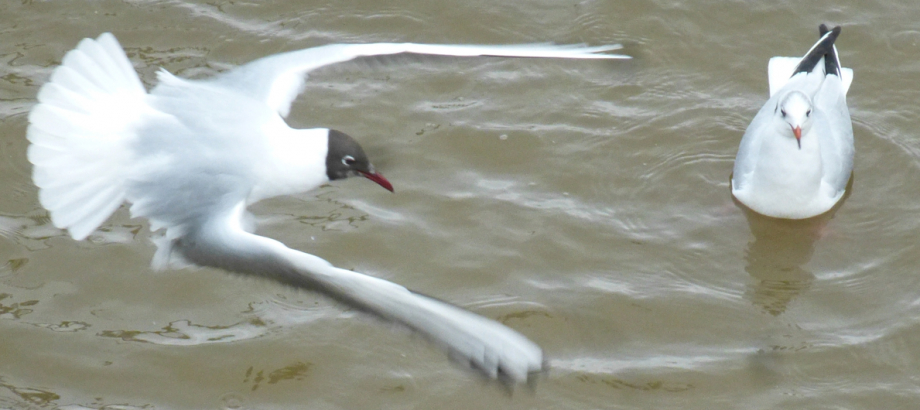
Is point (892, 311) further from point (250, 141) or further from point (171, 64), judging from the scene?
point (171, 64)

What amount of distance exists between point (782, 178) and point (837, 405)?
140 centimetres

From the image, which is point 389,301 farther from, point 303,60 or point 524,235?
point 524,235

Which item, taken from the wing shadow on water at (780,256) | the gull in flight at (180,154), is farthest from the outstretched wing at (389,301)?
the wing shadow on water at (780,256)

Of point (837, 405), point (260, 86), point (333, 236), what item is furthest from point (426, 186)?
point (837, 405)

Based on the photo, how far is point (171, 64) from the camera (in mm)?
6035

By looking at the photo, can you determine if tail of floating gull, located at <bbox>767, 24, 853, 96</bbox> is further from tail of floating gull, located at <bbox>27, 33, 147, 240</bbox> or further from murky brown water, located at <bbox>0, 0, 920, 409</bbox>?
tail of floating gull, located at <bbox>27, 33, 147, 240</bbox>

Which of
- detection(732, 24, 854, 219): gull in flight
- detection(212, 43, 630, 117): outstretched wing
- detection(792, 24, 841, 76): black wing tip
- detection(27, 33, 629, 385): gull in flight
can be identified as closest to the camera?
detection(27, 33, 629, 385): gull in flight

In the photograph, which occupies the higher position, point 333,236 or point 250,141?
point 250,141

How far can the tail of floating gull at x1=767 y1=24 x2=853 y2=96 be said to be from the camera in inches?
223

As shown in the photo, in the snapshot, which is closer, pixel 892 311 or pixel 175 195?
pixel 175 195

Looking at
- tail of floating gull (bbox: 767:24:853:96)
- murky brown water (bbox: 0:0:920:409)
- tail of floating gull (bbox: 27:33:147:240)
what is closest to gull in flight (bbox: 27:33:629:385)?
tail of floating gull (bbox: 27:33:147:240)

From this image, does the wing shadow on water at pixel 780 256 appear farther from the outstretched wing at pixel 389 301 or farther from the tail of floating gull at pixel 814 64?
the outstretched wing at pixel 389 301

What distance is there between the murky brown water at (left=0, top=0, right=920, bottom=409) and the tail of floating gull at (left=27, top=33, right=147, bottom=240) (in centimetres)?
81

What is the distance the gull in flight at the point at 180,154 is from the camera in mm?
3852
